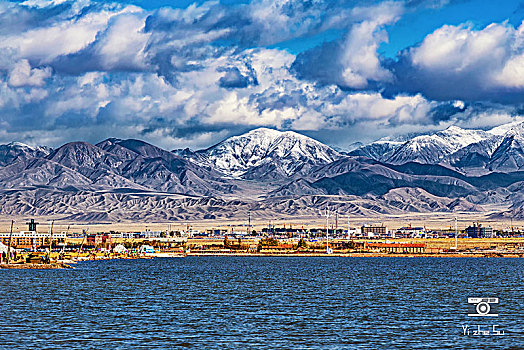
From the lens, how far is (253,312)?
79.1 m

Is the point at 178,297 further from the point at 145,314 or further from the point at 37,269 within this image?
the point at 37,269

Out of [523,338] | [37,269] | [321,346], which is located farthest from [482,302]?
[37,269]

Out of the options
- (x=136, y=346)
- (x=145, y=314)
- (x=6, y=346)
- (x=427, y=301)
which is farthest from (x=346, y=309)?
(x=6, y=346)

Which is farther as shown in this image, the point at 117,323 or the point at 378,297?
the point at 378,297

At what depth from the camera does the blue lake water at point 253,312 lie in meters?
61.4

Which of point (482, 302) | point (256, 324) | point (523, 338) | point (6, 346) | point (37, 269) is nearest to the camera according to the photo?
point (6, 346)

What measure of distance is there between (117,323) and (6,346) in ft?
43.1

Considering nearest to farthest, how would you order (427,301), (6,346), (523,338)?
(6,346) < (523,338) < (427,301)

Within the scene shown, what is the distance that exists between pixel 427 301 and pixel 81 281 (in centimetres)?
5017

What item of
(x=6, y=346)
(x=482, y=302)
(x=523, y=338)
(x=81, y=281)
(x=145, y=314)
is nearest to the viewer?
(x=6, y=346)

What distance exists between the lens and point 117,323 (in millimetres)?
70688

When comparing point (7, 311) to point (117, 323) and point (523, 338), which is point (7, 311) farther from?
point (523, 338)

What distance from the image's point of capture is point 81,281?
4715 inches

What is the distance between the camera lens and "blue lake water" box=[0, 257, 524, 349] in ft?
202
